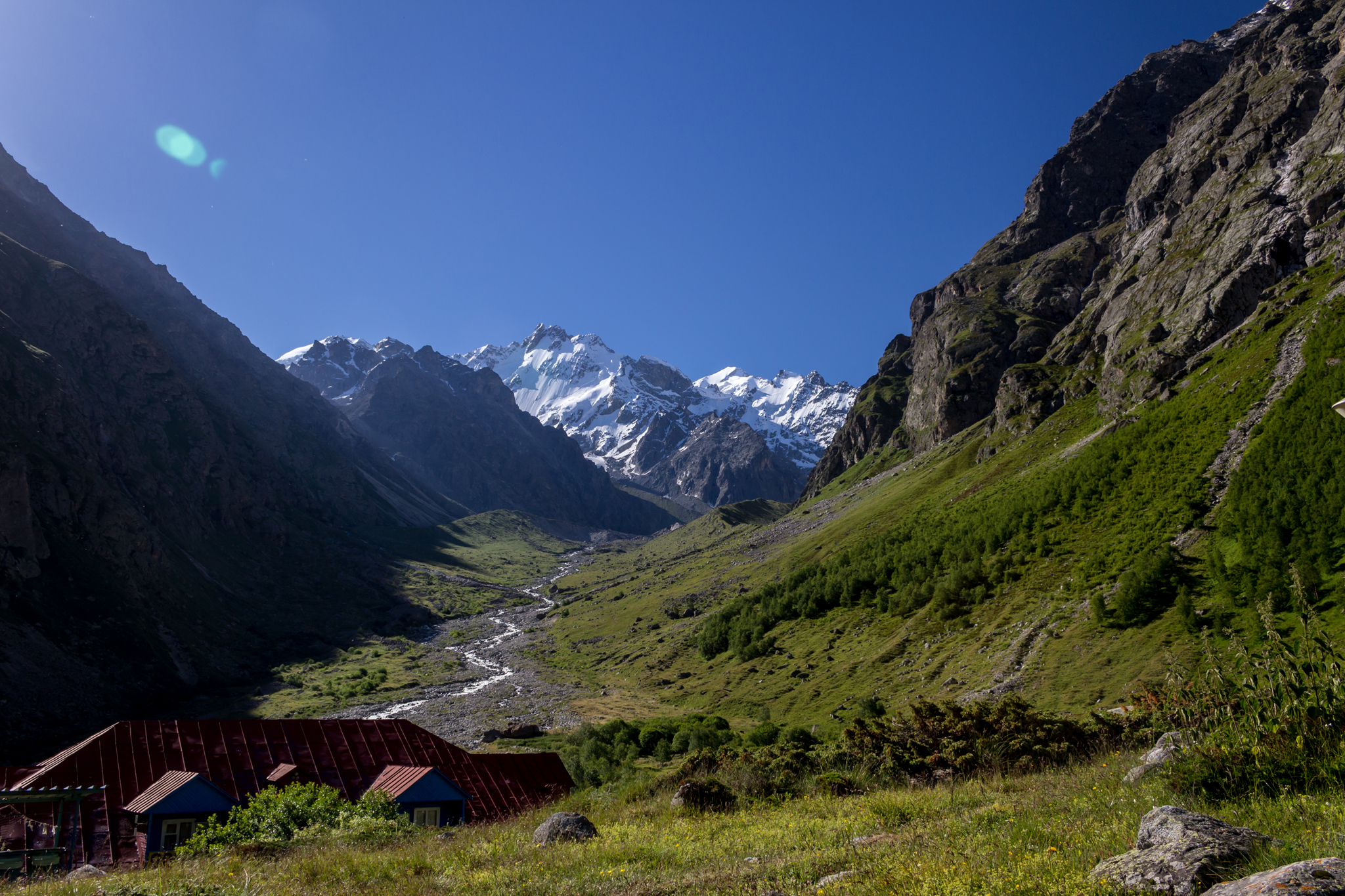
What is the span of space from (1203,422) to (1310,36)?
12188 centimetres

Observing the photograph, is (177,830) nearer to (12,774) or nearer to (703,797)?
(12,774)

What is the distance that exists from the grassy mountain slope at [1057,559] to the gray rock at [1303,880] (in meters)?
35.1

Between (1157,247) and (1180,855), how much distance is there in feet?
425

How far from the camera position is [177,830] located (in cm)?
2780

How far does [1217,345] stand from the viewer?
72.3 meters

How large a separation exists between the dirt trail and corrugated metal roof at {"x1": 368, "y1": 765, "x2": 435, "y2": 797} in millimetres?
43534

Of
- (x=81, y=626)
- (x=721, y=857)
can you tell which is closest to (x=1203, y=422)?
(x=721, y=857)

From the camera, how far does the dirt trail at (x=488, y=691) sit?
84.4m

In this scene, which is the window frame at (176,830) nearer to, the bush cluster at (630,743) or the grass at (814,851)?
the grass at (814,851)

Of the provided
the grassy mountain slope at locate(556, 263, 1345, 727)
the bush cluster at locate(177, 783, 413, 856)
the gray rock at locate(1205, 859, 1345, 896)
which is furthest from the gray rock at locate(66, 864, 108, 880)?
the grassy mountain slope at locate(556, 263, 1345, 727)

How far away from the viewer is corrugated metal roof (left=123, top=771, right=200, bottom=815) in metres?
27.8

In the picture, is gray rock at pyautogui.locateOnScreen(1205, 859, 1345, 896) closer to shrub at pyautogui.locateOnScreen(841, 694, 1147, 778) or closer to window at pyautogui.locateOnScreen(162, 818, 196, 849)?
shrub at pyautogui.locateOnScreen(841, 694, 1147, 778)

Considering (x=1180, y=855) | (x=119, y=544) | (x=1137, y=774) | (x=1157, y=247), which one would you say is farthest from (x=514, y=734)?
(x=1157, y=247)

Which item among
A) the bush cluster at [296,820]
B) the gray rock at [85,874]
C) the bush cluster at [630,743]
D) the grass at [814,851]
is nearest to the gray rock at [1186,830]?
the grass at [814,851]
